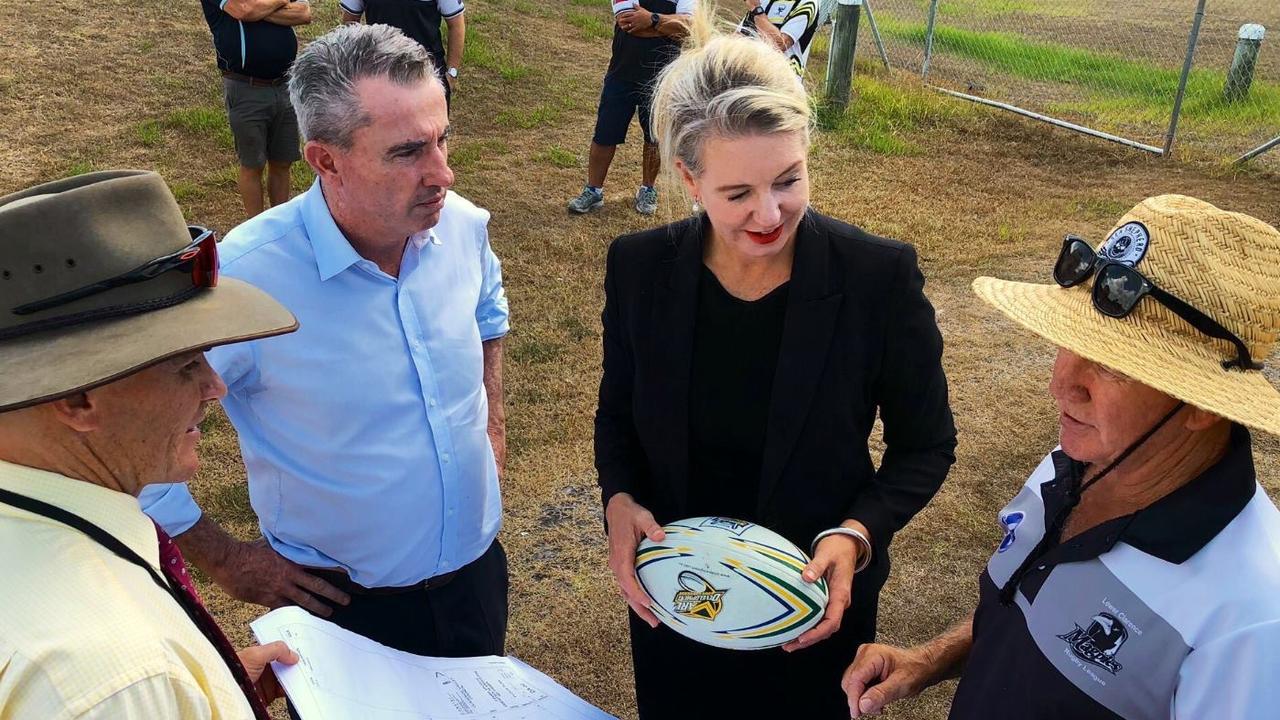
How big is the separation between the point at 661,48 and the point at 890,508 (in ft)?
17.8

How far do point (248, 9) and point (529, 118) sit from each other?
12.0ft

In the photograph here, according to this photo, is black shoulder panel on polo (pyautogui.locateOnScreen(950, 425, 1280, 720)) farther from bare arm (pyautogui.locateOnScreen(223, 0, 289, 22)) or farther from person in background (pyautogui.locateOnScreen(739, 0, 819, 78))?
person in background (pyautogui.locateOnScreen(739, 0, 819, 78))

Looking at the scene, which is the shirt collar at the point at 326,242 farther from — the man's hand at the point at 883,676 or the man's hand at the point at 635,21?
the man's hand at the point at 635,21

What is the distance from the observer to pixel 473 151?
27.6 ft

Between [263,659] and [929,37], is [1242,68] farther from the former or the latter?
[263,659]

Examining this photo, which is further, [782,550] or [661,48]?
[661,48]

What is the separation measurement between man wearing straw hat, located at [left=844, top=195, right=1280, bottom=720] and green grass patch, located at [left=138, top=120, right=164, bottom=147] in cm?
770

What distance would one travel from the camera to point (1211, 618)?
1.45m

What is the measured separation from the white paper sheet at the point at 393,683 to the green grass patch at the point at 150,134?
7021 millimetres

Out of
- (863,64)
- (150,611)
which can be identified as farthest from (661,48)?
(150,611)

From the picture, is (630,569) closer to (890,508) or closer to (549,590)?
(890,508)

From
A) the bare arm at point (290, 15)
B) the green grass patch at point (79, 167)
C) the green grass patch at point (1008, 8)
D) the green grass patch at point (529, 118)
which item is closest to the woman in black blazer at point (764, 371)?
the bare arm at point (290, 15)

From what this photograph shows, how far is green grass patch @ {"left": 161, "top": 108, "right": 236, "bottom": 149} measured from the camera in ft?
26.2

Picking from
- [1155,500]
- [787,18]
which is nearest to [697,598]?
[1155,500]
